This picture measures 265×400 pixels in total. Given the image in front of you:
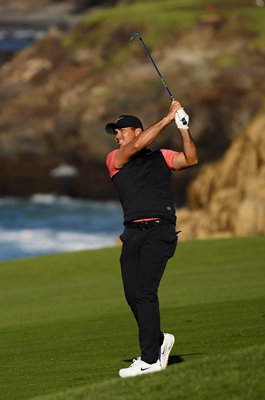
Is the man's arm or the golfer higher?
the man's arm

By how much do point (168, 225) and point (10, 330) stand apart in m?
4.29

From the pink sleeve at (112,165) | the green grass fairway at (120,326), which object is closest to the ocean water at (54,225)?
the green grass fairway at (120,326)

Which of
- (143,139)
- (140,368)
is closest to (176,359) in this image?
(140,368)

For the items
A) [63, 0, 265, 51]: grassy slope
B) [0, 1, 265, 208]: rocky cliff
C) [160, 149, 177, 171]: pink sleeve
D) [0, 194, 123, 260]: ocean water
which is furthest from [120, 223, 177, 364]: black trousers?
[63, 0, 265, 51]: grassy slope

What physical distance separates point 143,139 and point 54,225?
36.9 metres

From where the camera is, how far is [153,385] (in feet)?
→ 29.8

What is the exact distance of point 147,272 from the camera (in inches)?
402

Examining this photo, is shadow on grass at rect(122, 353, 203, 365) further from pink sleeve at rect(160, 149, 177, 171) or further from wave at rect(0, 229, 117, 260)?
wave at rect(0, 229, 117, 260)

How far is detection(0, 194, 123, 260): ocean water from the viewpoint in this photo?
40.8 meters

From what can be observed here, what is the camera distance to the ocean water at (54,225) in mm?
40781

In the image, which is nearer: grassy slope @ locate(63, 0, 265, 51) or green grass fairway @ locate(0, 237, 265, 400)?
green grass fairway @ locate(0, 237, 265, 400)

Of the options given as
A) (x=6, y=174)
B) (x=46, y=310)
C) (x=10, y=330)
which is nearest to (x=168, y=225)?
(x=10, y=330)

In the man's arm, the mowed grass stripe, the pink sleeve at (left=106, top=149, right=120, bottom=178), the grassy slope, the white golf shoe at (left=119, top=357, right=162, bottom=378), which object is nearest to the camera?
the mowed grass stripe

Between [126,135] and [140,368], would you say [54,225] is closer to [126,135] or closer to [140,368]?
[126,135]
